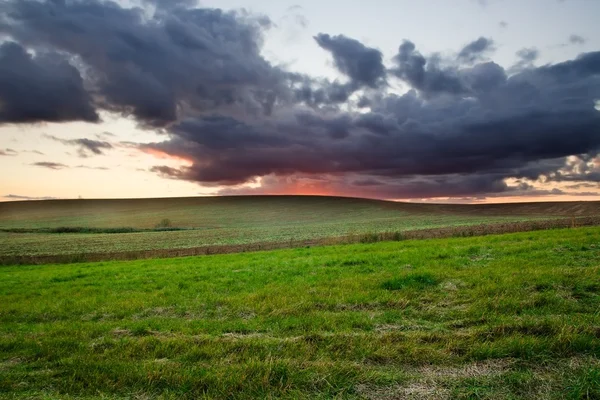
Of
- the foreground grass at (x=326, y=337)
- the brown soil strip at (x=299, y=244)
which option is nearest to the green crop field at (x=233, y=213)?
the brown soil strip at (x=299, y=244)

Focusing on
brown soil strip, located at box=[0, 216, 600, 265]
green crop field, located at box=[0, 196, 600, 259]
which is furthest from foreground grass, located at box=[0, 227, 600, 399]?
green crop field, located at box=[0, 196, 600, 259]

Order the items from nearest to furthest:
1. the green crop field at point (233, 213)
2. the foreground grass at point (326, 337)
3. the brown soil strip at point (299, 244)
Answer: the foreground grass at point (326, 337) < the brown soil strip at point (299, 244) < the green crop field at point (233, 213)

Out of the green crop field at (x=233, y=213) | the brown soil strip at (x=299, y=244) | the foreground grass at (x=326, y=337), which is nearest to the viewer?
the foreground grass at (x=326, y=337)

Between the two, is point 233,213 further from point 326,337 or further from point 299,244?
point 326,337

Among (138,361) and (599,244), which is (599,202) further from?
(138,361)

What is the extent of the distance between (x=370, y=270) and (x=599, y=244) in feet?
37.5

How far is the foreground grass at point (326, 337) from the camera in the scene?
576 centimetres

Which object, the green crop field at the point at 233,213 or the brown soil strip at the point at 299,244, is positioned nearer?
the brown soil strip at the point at 299,244

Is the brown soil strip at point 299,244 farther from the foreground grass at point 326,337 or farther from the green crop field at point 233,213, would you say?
the green crop field at point 233,213

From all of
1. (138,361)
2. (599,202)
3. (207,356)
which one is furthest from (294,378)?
(599,202)

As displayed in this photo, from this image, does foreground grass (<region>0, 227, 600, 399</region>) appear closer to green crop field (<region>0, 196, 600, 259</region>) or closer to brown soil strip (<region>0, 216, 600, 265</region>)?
brown soil strip (<region>0, 216, 600, 265</region>)

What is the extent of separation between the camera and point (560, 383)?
548cm

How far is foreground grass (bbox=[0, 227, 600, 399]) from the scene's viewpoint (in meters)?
→ 5.76

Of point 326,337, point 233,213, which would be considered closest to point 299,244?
point 326,337
